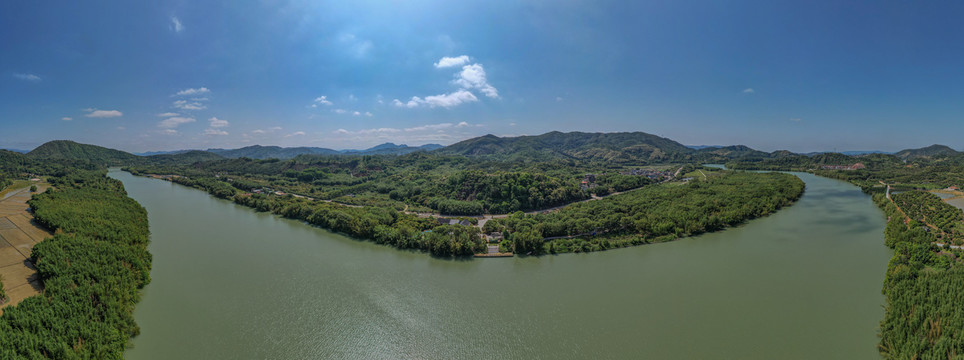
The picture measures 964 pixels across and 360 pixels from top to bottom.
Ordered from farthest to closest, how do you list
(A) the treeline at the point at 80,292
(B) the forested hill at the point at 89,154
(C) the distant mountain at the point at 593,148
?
1. (C) the distant mountain at the point at 593,148
2. (B) the forested hill at the point at 89,154
3. (A) the treeline at the point at 80,292

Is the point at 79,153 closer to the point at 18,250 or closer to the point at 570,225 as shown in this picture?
the point at 18,250

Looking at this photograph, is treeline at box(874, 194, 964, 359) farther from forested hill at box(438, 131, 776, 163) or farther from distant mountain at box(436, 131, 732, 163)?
distant mountain at box(436, 131, 732, 163)

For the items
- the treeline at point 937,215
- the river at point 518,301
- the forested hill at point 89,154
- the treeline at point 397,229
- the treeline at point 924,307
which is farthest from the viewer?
the forested hill at point 89,154

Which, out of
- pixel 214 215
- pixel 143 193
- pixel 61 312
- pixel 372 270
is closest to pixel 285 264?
pixel 372 270

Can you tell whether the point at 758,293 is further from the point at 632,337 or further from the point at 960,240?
the point at 960,240

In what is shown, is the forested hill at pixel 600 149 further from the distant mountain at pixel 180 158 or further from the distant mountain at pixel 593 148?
the distant mountain at pixel 180 158

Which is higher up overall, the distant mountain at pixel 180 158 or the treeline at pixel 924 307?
the distant mountain at pixel 180 158

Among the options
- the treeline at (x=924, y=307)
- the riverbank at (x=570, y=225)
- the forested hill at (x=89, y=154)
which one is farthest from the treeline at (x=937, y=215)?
the forested hill at (x=89, y=154)

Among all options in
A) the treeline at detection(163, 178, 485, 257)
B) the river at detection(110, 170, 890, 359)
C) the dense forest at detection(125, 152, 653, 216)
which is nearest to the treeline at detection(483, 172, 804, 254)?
the river at detection(110, 170, 890, 359)
